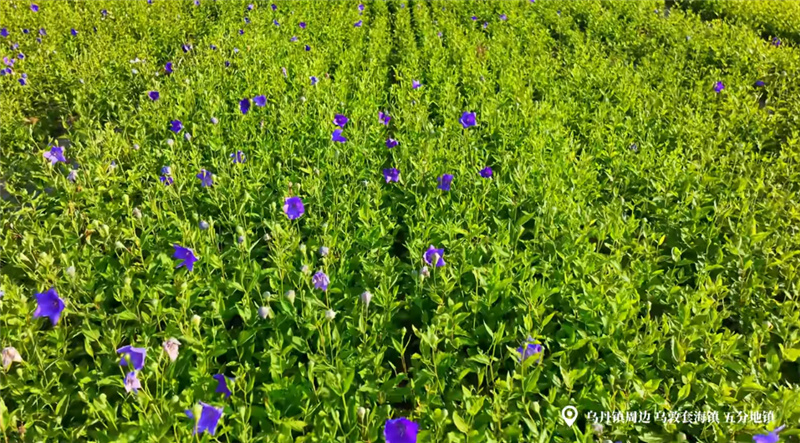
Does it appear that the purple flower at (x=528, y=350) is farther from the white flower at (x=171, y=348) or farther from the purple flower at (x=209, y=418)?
the white flower at (x=171, y=348)

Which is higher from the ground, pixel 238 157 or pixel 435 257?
pixel 435 257

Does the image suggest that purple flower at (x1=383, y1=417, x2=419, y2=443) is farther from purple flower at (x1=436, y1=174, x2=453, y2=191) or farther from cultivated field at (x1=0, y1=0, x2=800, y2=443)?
purple flower at (x1=436, y1=174, x2=453, y2=191)

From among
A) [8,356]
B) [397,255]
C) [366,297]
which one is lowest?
[397,255]

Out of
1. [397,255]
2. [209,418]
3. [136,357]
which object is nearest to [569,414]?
[209,418]

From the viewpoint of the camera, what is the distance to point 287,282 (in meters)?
2.66

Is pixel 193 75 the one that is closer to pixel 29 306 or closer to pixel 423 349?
pixel 29 306

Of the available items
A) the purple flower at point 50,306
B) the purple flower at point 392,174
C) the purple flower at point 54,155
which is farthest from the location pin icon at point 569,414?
the purple flower at point 54,155

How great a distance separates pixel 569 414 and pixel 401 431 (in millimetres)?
689

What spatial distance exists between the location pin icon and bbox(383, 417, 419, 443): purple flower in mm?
629

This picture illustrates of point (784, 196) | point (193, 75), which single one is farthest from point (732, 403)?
point (193, 75)

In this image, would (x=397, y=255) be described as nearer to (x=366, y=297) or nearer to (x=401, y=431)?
(x=366, y=297)

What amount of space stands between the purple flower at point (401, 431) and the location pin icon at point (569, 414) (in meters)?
0.63

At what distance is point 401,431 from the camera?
1.66m

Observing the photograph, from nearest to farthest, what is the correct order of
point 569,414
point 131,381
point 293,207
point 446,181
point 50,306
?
point 131,381, point 569,414, point 50,306, point 293,207, point 446,181
